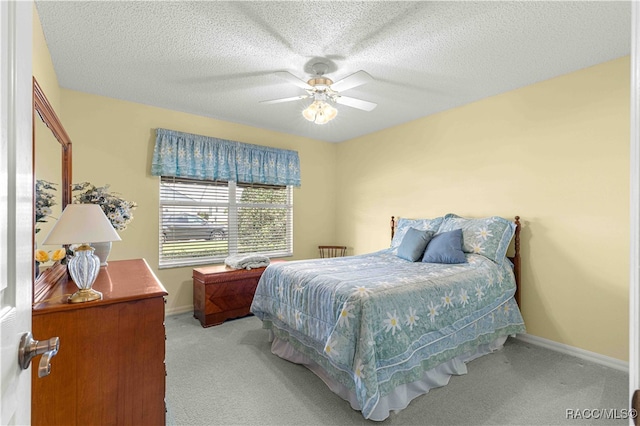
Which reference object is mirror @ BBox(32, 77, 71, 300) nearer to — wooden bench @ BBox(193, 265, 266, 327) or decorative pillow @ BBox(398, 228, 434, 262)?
wooden bench @ BBox(193, 265, 266, 327)

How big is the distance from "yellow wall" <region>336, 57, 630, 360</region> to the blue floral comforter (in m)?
0.41

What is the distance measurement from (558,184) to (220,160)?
12.5 ft

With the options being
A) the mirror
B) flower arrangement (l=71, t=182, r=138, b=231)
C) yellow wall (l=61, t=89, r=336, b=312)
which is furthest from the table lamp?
yellow wall (l=61, t=89, r=336, b=312)

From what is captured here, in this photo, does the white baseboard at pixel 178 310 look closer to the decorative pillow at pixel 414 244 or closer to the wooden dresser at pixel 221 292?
the wooden dresser at pixel 221 292

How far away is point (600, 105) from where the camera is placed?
2.58m

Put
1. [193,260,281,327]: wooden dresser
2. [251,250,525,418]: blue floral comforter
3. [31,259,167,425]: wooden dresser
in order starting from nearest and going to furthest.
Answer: [31,259,167,425]: wooden dresser < [251,250,525,418]: blue floral comforter < [193,260,281,327]: wooden dresser

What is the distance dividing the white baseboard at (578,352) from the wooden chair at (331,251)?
2.68 meters

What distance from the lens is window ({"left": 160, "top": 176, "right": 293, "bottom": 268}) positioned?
150 inches

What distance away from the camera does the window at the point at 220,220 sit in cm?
382

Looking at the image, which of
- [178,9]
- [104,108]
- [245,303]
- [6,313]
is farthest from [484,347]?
[104,108]

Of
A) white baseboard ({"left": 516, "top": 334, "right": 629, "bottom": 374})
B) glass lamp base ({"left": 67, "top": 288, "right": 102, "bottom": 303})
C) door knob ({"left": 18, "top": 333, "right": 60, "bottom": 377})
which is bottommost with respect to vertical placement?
white baseboard ({"left": 516, "top": 334, "right": 629, "bottom": 374})

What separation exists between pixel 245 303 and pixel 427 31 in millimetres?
3307

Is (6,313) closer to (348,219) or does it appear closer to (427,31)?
(427,31)

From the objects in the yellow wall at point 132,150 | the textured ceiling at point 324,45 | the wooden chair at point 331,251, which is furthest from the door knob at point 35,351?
the wooden chair at point 331,251
